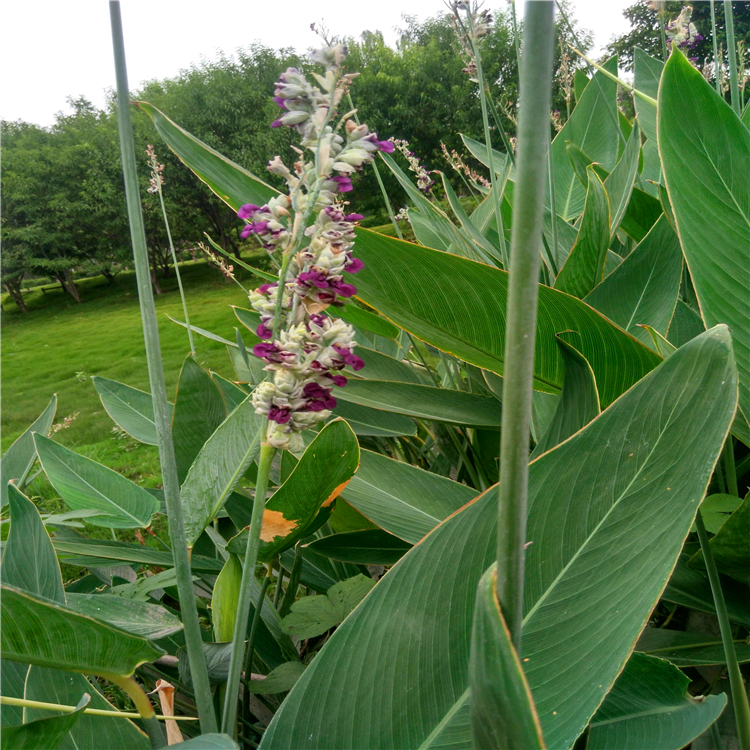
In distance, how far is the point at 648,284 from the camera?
0.69m

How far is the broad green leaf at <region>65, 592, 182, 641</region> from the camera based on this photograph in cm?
45

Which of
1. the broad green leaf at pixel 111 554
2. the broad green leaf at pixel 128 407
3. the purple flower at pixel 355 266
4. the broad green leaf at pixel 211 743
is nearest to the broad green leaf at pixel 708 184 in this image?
the purple flower at pixel 355 266

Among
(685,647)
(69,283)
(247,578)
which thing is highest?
(69,283)

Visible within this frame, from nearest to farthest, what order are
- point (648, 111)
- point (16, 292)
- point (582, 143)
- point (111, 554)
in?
1. point (111, 554)
2. point (648, 111)
3. point (582, 143)
4. point (16, 292)

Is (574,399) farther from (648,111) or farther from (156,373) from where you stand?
(648,111)

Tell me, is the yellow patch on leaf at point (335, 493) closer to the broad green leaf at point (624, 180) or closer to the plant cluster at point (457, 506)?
the plant cluster at point (457, 506)

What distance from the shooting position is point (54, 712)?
0.43m

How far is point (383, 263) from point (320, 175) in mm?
195

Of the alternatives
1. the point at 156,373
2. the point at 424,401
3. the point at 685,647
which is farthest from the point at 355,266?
the point at 685,647

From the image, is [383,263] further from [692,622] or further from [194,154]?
[692,622]

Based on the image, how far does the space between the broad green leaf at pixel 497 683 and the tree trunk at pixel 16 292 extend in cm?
1772

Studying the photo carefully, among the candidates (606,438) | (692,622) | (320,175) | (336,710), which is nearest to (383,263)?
(320,175)

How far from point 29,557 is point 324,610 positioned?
32 cm

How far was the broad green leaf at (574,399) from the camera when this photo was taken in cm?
47
